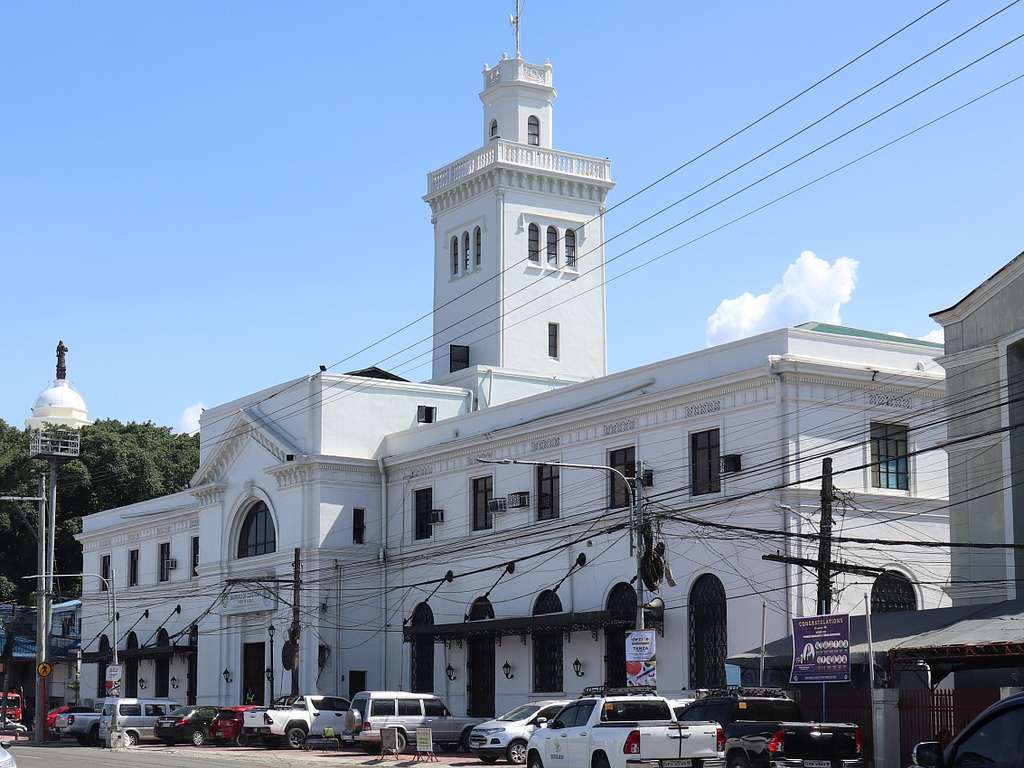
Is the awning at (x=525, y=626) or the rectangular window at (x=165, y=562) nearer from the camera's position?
the awning at (x=525, y=626)

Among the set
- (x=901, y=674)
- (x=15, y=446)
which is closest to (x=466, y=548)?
(x=901, y=674)

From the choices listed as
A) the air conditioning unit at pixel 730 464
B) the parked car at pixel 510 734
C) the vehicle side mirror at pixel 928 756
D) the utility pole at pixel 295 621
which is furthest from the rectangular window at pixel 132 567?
the vehicle side mirror at pixel 928 756

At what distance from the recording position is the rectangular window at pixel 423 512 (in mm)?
53250

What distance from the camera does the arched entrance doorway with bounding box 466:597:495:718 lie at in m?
49.1

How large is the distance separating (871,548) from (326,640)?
22.3 metres

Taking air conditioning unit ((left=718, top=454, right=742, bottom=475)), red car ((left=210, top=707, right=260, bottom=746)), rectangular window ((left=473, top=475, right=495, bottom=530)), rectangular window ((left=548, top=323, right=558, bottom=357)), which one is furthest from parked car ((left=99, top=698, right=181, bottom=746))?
air conditioning unit ((left=718, top=454, right=742, bottom=475))

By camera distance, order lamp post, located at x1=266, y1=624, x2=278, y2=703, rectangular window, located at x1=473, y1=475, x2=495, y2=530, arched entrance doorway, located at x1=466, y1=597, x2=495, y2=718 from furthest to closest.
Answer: lamp post, located at x1=266, y1=624, x2=278, y2=703
rectangular window, located at x1=473, y1=475, x2=495, y2=530
arched entrance doorway, located at x1=466, y1=597, x2=495, y2=718

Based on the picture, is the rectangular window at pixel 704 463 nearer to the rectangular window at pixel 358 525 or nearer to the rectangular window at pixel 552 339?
the rectangular window at pixel 358 525

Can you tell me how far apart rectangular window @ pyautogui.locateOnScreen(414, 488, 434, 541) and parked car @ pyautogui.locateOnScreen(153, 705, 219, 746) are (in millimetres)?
9262

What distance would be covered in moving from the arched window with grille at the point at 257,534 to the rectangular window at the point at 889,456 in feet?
84.1

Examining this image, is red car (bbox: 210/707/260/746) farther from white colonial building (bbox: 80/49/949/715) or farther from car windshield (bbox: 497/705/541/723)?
car windshield (bbox: 497/705/541/723)

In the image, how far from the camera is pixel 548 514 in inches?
1850

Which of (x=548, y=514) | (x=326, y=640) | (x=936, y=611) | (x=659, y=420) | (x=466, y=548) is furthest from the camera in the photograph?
(x=326, y=640)

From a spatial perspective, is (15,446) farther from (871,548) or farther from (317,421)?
(871,548)
